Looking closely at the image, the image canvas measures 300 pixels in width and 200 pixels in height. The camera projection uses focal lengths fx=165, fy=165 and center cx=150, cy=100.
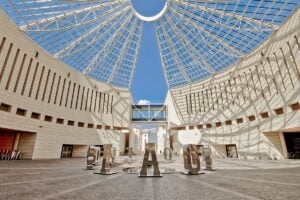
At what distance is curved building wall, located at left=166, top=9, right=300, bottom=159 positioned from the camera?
22.4 meters

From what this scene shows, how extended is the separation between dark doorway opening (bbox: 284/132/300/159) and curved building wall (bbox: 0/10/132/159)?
33.9 m

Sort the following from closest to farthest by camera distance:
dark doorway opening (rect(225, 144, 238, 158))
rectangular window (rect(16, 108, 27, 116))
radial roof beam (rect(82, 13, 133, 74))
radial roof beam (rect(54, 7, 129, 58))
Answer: rectangular window (rect(16, 108, 27, 116)), radial roof beam (rect(54, 7, 129, 58)), radial roof beam (rect(82, 13, 133, 74)), dark doorway opening (rect(225, 144, 238, 158))

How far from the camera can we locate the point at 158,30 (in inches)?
1248

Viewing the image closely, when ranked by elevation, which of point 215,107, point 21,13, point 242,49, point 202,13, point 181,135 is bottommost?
point 181,135

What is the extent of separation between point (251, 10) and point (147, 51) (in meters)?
21.1

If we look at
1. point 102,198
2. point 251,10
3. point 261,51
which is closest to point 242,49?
point 261,51

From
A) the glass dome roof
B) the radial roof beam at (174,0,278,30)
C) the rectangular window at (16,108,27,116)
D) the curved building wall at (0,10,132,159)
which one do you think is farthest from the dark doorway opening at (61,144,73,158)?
the radial roof beam at (174,0,278,30)

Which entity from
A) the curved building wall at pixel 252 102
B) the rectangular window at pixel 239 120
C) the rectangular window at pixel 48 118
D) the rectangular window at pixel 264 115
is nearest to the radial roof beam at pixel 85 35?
the rectangular window at pixel 48 118

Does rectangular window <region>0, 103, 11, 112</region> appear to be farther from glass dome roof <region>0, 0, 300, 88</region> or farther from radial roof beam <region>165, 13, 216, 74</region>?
radial roof beam <region>165, 13, 216, 74</region>

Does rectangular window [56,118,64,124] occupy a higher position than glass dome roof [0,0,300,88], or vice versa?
glass dome roof [0,0,300,88]

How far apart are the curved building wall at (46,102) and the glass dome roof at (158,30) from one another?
2.55 meters

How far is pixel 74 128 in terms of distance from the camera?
3288 cm

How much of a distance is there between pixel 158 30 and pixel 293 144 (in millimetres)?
29546

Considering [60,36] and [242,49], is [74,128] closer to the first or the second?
[60,36]
